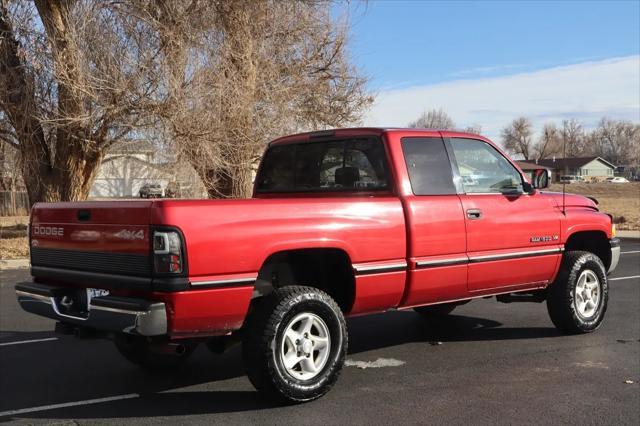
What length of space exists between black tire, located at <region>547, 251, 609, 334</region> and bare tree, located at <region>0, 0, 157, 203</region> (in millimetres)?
10980

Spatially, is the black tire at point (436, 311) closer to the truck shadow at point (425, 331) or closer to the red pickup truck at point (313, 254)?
the truck shadow at point (425, 331)

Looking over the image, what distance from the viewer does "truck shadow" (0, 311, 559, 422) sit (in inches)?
193

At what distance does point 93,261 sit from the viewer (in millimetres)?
4801

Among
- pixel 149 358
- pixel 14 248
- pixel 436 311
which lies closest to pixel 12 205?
pixel 14 248

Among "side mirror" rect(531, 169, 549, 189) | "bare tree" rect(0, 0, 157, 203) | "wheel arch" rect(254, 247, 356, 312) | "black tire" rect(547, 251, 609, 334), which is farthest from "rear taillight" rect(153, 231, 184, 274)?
"bare tree" rect(0, 0, 157, 203)

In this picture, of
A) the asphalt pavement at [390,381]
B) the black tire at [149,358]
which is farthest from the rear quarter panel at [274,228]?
the black tire at [149,358]

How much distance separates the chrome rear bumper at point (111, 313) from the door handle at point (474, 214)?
2899mm

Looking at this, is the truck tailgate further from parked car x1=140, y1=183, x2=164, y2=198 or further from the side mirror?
parked car x1=140, y1=183, x2=164, y2=198

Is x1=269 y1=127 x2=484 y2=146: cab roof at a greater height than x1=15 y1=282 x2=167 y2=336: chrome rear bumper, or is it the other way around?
x1=269 y1=127 x2=484 y2=146: cab roof

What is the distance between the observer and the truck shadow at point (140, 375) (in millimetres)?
4895

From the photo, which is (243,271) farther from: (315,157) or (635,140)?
(635,140)

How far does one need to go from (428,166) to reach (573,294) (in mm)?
2316

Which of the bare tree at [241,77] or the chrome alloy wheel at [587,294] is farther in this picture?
the bare tree at [241,77]

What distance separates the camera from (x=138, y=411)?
15.8 feet
